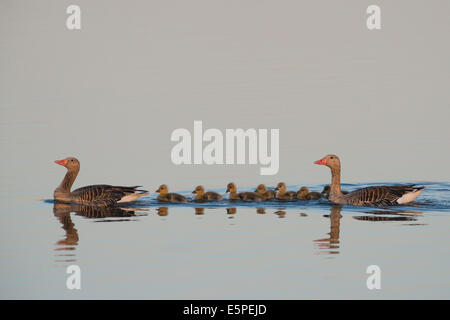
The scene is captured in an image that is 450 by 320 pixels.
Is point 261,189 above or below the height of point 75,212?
above

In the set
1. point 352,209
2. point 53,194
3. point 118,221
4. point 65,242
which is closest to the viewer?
point 65,242

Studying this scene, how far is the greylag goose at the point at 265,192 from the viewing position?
1880 centimetres

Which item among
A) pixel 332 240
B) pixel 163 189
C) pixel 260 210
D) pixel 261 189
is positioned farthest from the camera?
pixel 261 189

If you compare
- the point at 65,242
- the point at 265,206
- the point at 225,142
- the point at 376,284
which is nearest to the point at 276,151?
the point at 225,142

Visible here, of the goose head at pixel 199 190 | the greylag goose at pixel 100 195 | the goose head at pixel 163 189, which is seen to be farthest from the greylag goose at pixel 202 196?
the greylag goose at pixel 100 195

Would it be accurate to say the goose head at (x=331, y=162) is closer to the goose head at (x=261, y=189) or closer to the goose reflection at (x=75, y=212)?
the goose head at (x=261, y=189)

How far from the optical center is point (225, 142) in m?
20.6

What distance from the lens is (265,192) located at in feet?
62.7

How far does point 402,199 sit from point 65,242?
8.18 metres

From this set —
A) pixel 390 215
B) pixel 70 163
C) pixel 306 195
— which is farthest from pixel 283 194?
pixel 70 163

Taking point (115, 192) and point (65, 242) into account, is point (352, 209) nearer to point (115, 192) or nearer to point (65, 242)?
point (115, 192)

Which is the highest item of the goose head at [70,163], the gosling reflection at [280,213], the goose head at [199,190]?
the goose head at [70,163]

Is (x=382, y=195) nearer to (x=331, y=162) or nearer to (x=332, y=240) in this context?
(x=331, y=162)

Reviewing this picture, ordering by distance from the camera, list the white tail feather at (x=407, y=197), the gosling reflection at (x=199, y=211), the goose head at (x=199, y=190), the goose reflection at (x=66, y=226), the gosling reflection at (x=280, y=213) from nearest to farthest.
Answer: the goose reflection at (x=66, y=226)
the gosling reflection at (x=280, y=213)
the gosling reflection at (x=199, y=211)
the white tail feather at (x=407, y=197)
the goose head at (x=199, y=190)
